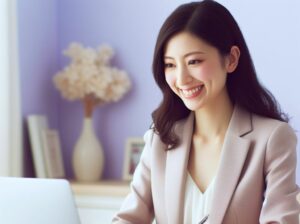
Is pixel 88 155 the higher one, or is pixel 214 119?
pixel 214 119

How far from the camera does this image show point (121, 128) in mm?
2654

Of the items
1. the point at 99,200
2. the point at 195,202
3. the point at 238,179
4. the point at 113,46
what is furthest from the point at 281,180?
the point at 113,46

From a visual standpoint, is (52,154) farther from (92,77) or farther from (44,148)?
(92,77)

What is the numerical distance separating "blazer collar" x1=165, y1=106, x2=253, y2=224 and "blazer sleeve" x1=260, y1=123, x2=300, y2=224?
0.07 meters

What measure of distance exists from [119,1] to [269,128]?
4.67 feet

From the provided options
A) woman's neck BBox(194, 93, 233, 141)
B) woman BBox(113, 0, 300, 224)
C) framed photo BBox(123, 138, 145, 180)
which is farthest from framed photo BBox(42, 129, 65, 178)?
woman's neck BBox(194, 93, 233, 141)

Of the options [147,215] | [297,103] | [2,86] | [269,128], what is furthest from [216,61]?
[2,86]

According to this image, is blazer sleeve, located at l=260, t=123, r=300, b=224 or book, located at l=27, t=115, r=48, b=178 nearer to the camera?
blazer sleeve, located at l=260, t=123, r=300, b=224

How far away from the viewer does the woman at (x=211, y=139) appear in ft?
4.43

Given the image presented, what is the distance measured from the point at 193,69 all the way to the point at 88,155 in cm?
132

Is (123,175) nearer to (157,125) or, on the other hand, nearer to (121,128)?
(121,128)

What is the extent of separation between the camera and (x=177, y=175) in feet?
4.75

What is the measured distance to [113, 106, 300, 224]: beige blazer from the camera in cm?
135

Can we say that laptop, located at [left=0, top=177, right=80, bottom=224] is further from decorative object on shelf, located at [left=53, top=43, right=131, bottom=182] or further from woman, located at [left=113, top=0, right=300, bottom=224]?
decorative object on shelf, located at [left=53, top=43, right=131, bottom=182]
